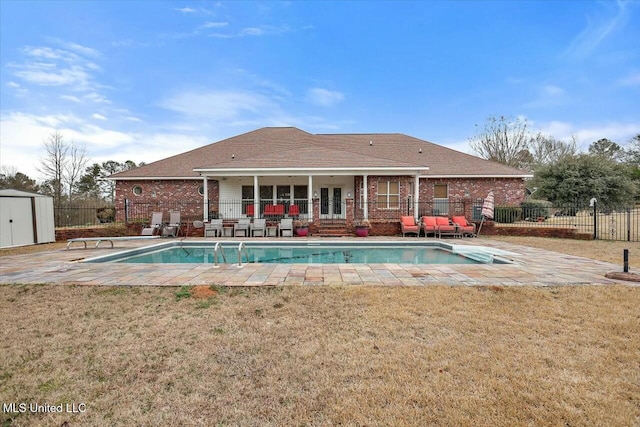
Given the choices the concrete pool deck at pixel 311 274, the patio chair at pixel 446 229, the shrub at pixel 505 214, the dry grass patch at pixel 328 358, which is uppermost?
the shrub at pixel 505 214

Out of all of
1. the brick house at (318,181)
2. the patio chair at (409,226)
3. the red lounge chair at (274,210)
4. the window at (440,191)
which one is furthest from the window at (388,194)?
the red lounge chair at (274,210)

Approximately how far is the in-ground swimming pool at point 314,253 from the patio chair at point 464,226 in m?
3.09

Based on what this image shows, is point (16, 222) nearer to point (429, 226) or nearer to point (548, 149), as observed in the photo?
point (429, 226)

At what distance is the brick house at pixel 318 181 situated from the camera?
632 inches

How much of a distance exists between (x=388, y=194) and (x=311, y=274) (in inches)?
450

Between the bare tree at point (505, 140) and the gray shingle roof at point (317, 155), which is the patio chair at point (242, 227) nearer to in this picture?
the gray shingle roof at point (317, 155)

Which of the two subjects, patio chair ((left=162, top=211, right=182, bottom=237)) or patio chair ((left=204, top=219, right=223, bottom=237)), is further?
patio chair ((left=204, top=219, right=223, bottom=237))

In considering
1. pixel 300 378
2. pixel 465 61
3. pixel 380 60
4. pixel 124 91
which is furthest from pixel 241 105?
pixel 300 378

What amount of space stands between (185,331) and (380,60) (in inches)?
822

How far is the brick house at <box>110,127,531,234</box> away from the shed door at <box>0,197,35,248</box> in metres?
3.92

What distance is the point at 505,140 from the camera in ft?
117

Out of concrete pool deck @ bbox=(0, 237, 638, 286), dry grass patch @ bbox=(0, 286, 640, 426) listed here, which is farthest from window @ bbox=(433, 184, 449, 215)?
dry grass patch @ bbox=(0, 286, 640, 426)

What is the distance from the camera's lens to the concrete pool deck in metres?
5.76

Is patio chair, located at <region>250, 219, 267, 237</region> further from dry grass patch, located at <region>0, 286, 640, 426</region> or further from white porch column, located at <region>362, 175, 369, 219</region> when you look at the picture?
dry grass patch, located at <region>0, 286, 640, 426</region>
